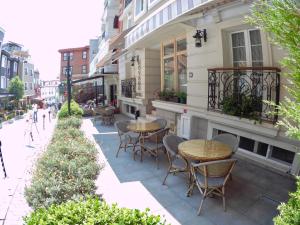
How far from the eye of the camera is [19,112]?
2950cm

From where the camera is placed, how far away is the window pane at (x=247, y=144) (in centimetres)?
690

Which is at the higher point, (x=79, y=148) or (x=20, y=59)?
Result: (x=20, y=59)

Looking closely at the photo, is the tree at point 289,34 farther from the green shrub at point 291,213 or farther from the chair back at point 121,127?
the chair back at point 121,127

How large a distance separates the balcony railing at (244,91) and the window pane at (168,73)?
3.66 metres

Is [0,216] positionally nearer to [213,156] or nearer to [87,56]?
[213,156]

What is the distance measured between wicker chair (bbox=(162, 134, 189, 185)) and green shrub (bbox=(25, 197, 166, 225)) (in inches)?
124

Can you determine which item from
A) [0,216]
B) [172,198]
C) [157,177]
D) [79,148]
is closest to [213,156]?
[172,198]

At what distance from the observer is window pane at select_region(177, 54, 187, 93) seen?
10023 millimetres

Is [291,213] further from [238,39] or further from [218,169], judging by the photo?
[238,39]

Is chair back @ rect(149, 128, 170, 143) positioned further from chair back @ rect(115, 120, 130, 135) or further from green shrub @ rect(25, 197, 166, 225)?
green shrub @ rect(25, 197, 166, 225)

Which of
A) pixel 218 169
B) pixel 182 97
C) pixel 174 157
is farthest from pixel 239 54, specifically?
pixel 218 169

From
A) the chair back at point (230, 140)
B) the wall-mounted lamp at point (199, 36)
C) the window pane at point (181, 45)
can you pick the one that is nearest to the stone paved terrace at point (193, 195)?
the chair back at point (230, 140)

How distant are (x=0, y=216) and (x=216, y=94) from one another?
6638 mm

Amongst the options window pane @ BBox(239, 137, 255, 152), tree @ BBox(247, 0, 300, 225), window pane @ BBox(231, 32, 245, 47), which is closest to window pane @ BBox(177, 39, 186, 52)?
window pane @ BBox(231, 32, 245, 47)
